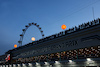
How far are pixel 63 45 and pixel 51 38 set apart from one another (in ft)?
14.9

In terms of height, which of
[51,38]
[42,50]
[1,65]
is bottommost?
[1,65]

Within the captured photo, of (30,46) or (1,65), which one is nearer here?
(30,46)

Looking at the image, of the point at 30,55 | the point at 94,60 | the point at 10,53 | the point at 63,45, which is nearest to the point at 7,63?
the point at 10,53

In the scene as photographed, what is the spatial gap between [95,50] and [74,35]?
4.47 m

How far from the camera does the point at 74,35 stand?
25406 mm

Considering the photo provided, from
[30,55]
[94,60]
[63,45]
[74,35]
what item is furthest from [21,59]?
[94,60]

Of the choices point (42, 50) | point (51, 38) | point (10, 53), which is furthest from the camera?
point (10, 53)

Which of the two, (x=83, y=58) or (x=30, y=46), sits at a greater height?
(x=30, y=46)

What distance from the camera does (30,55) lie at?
132 feet

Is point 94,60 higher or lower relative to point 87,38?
lower

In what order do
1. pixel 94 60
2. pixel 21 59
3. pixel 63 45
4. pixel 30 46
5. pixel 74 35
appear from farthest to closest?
pixel 21 59 → pixel 30 46 → pixel 63 45 → pixel 74 35 → pixel 94 60

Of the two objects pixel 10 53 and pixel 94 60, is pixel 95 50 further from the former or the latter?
pixel 10 53

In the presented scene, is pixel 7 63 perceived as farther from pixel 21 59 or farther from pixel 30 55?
pixel 30 55

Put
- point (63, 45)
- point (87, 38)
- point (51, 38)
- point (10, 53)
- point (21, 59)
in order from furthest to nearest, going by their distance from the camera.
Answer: point (10, 53) < point (21, 59) < point (51, 38) < point (63, 45) < point (87, 38)
